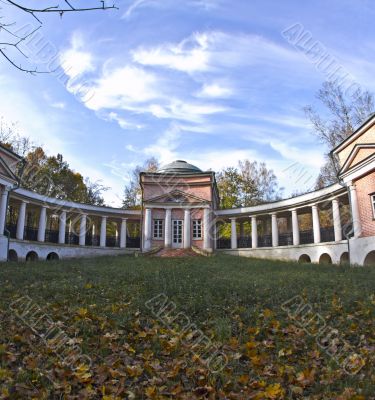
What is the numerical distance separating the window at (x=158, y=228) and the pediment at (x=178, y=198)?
178cm

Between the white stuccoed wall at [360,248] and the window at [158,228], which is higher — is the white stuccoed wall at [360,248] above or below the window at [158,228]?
below

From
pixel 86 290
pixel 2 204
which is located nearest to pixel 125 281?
pixel 86 290

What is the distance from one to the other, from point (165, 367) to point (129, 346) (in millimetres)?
868

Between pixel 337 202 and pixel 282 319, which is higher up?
pixel 337 202

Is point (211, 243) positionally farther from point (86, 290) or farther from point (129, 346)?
point (129, 346)

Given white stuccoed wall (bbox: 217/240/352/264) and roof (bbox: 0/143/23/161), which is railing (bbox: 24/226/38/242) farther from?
white stuccoed wall (bbox: 217/240/352/264)

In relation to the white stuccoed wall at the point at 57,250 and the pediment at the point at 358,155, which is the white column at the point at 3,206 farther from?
the pediment at the point at 358,155

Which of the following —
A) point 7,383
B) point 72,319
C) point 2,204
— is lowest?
point 7,383

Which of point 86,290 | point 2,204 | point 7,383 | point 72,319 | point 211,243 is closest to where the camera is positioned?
point 7,383

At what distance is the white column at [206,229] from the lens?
29509 millimetres

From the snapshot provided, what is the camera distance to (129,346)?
534cm

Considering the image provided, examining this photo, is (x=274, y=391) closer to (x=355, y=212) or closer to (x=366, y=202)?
(x=366, y=202)

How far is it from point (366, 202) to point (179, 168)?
18862 millimetres

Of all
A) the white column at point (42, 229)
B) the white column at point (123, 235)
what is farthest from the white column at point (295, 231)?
the white column at point (42, 229)
